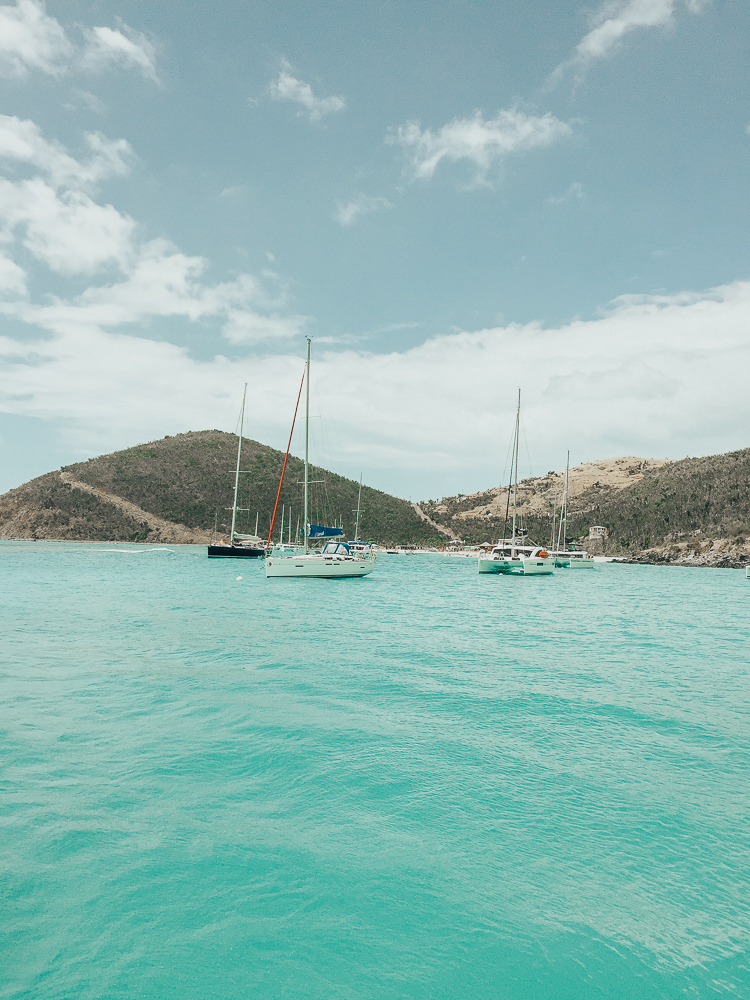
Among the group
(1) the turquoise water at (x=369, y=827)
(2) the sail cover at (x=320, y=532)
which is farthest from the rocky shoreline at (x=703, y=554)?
(1) the turquoise water at (x=369, y=827)

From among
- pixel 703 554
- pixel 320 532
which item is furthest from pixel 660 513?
pixel 320 532

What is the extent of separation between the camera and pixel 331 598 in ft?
89.4

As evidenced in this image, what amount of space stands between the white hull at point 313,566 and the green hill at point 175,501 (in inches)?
2227

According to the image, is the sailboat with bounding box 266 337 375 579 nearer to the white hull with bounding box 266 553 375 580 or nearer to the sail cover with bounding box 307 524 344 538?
the white hull with bounding box 266 553 375 580

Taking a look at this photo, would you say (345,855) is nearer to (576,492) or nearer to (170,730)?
(170,730)

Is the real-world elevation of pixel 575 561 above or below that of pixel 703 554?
below

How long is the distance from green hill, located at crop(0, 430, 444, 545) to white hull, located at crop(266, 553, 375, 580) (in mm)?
56568

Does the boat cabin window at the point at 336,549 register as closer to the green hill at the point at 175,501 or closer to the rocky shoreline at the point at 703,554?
the rocky shoreline at the point at 703,554

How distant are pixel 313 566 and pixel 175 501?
69459mm

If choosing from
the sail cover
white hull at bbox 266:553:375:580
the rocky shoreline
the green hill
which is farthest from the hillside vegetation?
white hull at bbox 266:553:375:580

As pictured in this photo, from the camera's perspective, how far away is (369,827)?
230 inches

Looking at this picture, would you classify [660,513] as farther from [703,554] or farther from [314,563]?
[314,563]

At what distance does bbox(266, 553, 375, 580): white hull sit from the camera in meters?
34.5

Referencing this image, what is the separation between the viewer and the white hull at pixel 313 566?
34.5 m
